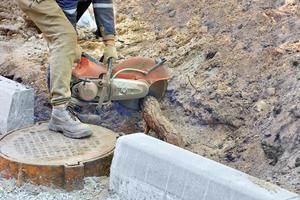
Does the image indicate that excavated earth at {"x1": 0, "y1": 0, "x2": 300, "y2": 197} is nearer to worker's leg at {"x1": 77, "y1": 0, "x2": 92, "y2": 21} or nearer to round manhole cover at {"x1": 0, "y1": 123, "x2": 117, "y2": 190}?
round manhole cover at {"x1": 0, "y1": 123, "x2": 117, "y2": 190}

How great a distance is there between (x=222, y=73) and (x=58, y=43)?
134 cm

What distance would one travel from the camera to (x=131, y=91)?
15.6ft

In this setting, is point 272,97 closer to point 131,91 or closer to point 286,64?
point 286,64

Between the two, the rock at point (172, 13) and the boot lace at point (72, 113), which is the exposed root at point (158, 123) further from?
the rock at point (172, 13)

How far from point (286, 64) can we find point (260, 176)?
105 centimetres

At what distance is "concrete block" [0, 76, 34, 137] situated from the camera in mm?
4754

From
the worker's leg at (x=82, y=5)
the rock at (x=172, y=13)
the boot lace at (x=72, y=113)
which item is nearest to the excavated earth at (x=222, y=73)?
the rock at (x=172, y=13)

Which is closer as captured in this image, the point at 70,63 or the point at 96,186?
the point at 96,186

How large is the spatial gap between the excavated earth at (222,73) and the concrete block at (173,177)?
0.52 metres

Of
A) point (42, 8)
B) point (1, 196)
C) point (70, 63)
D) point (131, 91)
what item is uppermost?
point (42, 8)

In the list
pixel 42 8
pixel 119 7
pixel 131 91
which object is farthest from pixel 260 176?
pixel 119 7

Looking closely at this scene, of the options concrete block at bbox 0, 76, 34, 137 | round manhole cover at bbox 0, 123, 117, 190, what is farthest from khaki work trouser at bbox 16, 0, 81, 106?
concrete block at bbox 0, 76, 34, 137

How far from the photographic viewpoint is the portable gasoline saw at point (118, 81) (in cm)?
463

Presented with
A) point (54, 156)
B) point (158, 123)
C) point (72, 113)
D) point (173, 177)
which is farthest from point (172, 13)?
point (173, 177)
